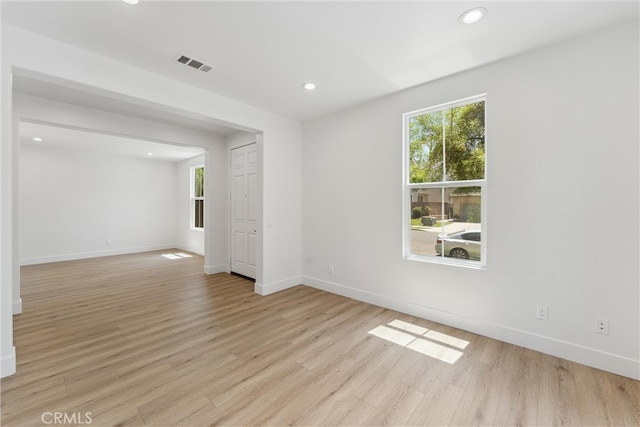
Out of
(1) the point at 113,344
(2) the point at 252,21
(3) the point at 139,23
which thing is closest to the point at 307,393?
(1) the point at 113,344

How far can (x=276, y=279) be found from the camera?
416cm

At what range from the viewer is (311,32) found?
2.16 meters

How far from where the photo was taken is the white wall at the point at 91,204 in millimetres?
6066

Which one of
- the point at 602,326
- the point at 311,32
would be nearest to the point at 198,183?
the point at 311,32

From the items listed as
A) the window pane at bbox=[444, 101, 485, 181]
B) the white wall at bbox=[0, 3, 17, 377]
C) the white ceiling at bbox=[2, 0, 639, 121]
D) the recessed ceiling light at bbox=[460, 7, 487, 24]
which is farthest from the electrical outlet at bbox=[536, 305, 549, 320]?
the white wall at bbox=[0, 3, 17, 377]

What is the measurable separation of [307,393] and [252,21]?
2776mm

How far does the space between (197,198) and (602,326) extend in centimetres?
805

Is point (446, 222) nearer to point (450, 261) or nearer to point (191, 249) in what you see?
point (450, 261)

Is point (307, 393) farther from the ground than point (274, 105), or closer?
closer

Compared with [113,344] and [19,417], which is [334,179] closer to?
[113,344]

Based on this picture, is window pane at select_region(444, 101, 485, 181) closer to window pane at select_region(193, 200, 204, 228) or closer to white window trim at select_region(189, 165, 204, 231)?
window pane at select_region(193, 200, 204, 228)

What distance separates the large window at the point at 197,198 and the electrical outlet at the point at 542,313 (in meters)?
7.33

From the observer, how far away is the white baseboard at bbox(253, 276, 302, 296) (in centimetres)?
399

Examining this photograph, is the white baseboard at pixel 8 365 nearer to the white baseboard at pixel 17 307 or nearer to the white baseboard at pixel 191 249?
the white baseboard at pixel 17 307
